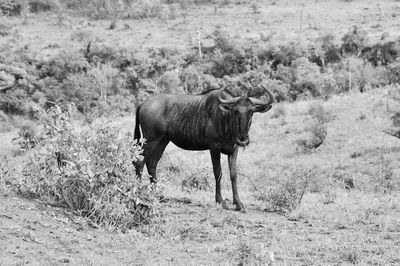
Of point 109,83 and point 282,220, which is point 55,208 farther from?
point 109,83

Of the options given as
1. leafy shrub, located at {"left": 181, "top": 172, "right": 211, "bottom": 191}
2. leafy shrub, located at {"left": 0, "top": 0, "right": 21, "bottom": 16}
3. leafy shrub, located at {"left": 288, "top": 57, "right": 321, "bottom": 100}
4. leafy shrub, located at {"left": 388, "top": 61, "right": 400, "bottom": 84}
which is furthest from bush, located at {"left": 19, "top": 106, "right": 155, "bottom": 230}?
leafy shrub, located at {"left": 0, "top": 0, "right": 21, "bottom": 16}

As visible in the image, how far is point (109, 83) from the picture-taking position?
51.4 m

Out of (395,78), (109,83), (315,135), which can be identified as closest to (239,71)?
(109,83)

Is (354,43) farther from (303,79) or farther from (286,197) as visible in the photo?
(286,197)

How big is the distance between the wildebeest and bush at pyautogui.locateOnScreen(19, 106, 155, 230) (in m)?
2.26

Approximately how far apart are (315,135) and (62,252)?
63.1ft

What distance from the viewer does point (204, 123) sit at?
10.4 m

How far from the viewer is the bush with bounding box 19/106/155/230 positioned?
758cm

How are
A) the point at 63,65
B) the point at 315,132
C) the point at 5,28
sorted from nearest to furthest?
the point at 315,132 → the point at 63,65 → the point at 5,28

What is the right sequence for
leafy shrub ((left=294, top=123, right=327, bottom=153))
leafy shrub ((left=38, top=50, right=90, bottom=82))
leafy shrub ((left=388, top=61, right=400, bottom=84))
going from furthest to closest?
leafy shrub ((left=38, top=50, right=90, bottom=82)), leafy shrub ((left=388, top=61, right=400, bottom=84)), leafy shrub ((left=294, top=123, right=327, bottom=153))

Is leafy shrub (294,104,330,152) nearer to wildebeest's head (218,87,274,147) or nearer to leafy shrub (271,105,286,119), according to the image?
leafy shrub (271,105,286,119)

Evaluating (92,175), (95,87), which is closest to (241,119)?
(92,175)

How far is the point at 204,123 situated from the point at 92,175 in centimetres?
330

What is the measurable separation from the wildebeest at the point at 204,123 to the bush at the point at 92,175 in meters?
2.26
